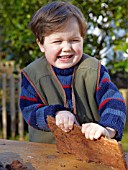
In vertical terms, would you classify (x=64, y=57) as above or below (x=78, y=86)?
above

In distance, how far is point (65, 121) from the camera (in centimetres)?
187

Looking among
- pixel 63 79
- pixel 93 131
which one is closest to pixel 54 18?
pixel 63 79

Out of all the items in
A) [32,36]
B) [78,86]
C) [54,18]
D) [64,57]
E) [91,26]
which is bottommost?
[78,86]

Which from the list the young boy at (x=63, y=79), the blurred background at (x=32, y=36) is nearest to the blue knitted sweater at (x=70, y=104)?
the young boy at (x=63, y=79)

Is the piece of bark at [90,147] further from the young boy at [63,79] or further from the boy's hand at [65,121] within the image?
the young boy at [63,79]

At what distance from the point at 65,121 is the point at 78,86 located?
0.48 metres

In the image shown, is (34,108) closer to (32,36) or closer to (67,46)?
(67,46)

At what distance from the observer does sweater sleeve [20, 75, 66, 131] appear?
2.07 meters

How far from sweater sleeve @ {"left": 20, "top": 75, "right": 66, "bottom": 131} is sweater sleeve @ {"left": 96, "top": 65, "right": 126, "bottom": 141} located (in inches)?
8.1

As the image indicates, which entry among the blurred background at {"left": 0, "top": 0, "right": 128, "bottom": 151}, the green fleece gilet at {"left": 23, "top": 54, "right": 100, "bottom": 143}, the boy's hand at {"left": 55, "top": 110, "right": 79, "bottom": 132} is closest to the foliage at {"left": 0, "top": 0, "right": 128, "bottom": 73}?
the blurred background at {"left": 0, "top": 0, "right": 128, "bottom": 151}

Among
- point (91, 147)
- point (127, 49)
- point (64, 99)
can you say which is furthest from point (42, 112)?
point (127, 49)

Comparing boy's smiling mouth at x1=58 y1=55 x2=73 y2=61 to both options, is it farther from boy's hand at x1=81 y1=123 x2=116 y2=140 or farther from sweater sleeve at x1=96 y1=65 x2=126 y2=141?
boy's hand at x1=81 y1=123 x2=116 y2=140

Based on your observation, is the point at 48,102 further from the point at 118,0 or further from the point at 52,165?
the point at 118,0

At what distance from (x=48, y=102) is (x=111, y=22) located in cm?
353
